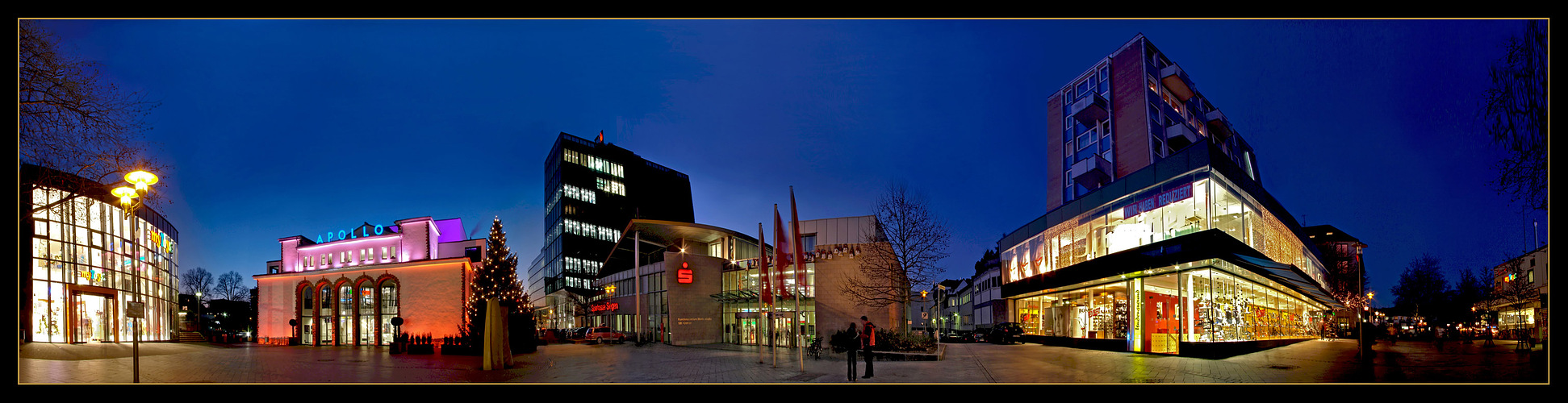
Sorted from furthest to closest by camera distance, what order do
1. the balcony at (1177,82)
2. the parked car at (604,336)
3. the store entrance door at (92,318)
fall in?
the parked car at (604,336), the balcony at (1177,82), the store entrance door at (92,318)

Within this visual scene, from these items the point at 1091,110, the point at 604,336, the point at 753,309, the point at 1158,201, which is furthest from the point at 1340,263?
the point at 604,336

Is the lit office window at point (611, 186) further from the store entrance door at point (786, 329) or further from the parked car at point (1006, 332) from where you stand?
the parked car at point (1006, 332)

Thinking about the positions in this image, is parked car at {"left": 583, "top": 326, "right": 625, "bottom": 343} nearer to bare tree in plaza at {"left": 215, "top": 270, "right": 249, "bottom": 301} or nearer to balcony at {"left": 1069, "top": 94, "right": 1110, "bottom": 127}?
balcony at {"left": 1069, "top": 94, "right": 1110, "bottom": 127}

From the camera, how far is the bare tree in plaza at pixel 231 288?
10706 centimetres

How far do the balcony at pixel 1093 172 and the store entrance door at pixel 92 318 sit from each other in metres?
49.5

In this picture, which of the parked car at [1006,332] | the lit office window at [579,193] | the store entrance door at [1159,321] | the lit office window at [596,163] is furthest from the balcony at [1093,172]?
the lit office window at [596,163]

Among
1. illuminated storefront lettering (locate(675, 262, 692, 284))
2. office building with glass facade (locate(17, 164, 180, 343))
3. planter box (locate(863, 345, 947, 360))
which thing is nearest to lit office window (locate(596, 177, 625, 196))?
office building with glass facade (locate(17, 164, 180, 343))

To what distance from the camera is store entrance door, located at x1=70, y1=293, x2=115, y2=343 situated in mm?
38312

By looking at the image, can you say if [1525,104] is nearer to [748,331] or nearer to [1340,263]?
[748,331]

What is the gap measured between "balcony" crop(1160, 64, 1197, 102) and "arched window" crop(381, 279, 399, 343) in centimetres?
4613
